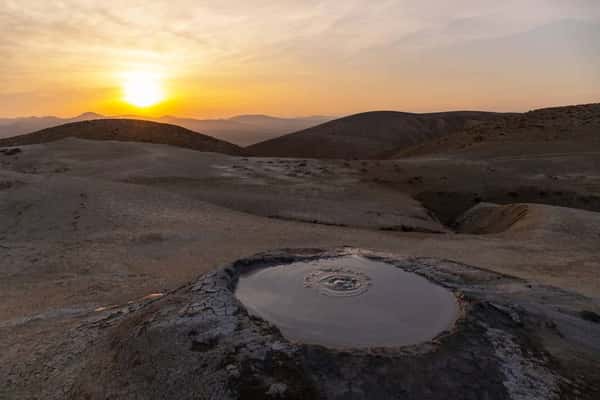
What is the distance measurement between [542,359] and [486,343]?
50cm

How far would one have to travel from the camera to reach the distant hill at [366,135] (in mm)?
41375

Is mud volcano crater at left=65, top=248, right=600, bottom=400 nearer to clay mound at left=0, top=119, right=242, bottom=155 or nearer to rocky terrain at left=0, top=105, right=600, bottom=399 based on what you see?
rocky terrain at left=0, top=105, right=600, bottom=399

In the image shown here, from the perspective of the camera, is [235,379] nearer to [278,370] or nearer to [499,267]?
[278,370]

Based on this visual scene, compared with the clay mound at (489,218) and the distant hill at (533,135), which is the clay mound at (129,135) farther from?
the clay mound at (489,218)

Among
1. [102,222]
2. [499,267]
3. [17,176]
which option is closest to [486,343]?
[499,267]

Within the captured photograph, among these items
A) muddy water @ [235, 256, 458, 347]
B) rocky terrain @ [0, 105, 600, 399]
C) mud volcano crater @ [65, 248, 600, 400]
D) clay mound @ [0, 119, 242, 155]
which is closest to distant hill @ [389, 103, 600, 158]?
rocky terrain @ [0, 105, 600, 399]

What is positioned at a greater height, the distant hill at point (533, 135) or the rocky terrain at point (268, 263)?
the distant hill at point (533, 135)

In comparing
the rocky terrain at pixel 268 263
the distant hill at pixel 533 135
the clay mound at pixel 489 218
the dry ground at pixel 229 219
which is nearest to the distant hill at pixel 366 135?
the distant hill at pixel 533 135

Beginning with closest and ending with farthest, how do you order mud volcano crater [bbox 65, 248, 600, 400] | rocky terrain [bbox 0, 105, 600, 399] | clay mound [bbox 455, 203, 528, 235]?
mud volcano crater [bbox 65, 248, 600, 400] → rocky terrain [bbox 0, 105, 600, 399] → clay mound [bbox 455, 203, 528, 235]

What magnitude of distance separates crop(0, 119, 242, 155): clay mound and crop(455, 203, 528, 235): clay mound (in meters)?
22.6

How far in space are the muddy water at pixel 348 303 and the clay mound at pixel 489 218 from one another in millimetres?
8191

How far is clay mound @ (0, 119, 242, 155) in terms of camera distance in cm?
3291

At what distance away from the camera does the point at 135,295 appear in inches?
252

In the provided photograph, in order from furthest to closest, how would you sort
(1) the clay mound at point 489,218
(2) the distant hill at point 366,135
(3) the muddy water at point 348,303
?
(2) the distant hill at point 366,135 < (1) the clay mound at point 489,218 < (3) the muddy water at point 348,303
